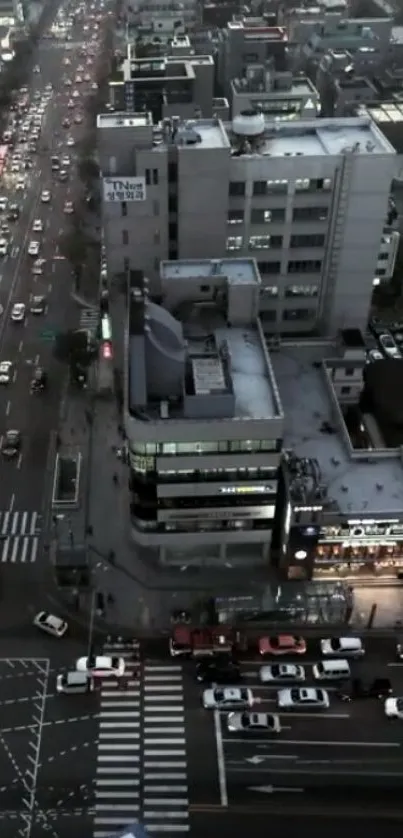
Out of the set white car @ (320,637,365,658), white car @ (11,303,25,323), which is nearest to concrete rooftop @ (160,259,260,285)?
white car @ (320,637,365,658)

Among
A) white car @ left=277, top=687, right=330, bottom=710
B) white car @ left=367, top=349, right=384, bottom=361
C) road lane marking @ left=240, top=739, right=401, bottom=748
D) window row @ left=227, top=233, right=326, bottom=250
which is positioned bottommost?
road lane marking @ left=240, top=739, right=401, bottom=748

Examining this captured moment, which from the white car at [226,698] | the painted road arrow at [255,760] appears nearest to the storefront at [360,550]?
the white car at [226,698]

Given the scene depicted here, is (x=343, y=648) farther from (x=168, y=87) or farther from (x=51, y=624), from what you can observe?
(x=168, y=87)

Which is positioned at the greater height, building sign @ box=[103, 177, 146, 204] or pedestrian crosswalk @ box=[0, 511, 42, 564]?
building sign @ box=[103, 177, 146, 204]

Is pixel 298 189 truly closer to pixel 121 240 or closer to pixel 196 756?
pixel 121 240

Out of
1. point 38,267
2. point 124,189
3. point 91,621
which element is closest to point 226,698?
point 91,621

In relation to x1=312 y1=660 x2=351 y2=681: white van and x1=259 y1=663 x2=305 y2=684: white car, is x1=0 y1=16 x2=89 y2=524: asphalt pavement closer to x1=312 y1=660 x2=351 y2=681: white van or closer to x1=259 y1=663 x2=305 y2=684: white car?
→ x1=259 y1=663 x2=305 y2=684: white car

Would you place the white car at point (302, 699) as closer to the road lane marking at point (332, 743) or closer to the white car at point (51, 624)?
the road lane marking at point (332, 743)

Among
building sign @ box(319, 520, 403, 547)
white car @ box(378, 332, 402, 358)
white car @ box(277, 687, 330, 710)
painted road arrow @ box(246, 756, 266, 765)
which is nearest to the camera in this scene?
painted road arrow @ box(246, 756, 266, 765)
